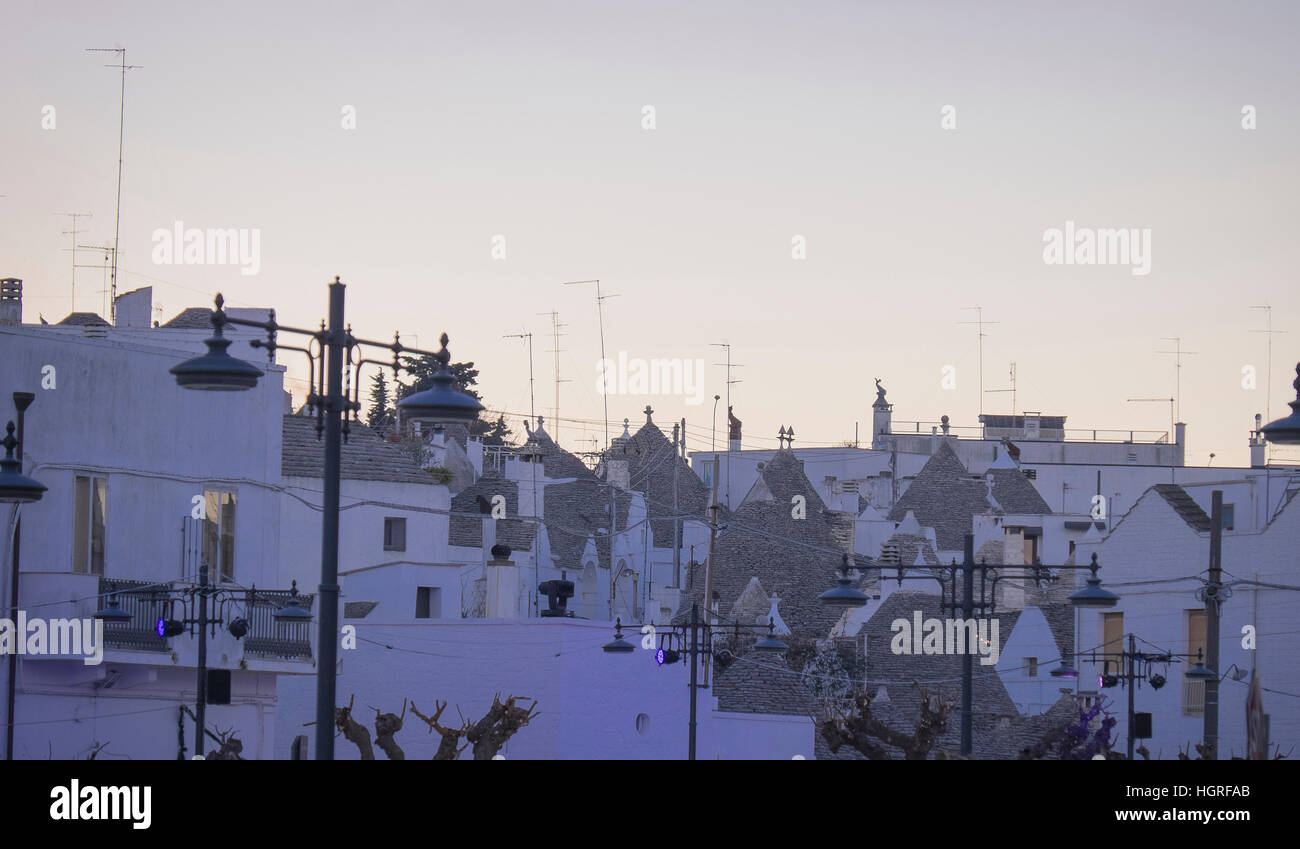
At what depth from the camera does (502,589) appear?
153ft

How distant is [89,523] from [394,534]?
2120cm

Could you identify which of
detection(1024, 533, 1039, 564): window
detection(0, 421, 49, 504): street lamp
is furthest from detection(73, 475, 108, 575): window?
detection(1024, 533, 1039, 564): window

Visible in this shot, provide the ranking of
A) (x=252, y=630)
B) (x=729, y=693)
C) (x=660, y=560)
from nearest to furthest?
(x=252, y=630) < (x=729, y=693) < (x=660, y=560)

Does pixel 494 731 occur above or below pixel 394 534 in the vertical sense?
below

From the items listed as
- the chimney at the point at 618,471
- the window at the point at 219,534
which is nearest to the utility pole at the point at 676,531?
the chimney at the point at 618,471

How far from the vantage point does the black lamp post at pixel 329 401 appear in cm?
1422

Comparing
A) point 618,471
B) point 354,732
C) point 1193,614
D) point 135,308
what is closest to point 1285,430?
point 354,732

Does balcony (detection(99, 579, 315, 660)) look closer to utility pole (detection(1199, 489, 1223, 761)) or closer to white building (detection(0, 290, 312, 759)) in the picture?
white building (detection(0, 290, 312, 759))

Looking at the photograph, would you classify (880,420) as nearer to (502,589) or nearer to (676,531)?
(676,531)
